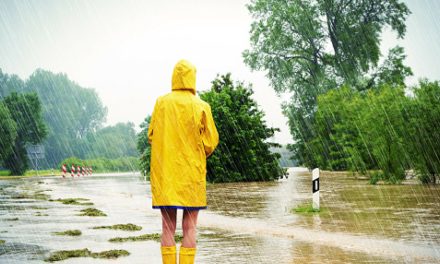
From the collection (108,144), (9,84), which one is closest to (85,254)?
(9,84)

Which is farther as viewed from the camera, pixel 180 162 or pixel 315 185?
pixel 315 185

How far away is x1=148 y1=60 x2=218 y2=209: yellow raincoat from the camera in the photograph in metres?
4.80

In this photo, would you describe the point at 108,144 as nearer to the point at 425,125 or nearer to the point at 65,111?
the point at 65,111

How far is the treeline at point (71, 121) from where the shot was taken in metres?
108

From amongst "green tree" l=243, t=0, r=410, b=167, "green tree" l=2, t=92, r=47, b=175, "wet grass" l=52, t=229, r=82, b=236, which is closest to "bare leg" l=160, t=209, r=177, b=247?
"wet grass" l=52, t=229, r=82, b=236

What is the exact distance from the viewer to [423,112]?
1798 cm

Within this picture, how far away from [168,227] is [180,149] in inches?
26.2

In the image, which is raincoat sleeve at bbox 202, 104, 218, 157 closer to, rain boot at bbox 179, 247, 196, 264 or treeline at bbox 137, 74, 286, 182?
rain boot at bbox 179, 247, 196, 264

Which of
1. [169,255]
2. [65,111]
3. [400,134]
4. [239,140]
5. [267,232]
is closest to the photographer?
[169,255]

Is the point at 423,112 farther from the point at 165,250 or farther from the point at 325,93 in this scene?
the point at 325,93

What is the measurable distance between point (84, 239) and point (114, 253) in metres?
1.56

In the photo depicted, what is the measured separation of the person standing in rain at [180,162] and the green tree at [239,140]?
2149cm

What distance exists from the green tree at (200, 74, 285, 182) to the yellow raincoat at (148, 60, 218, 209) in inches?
846

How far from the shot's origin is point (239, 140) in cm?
2700
